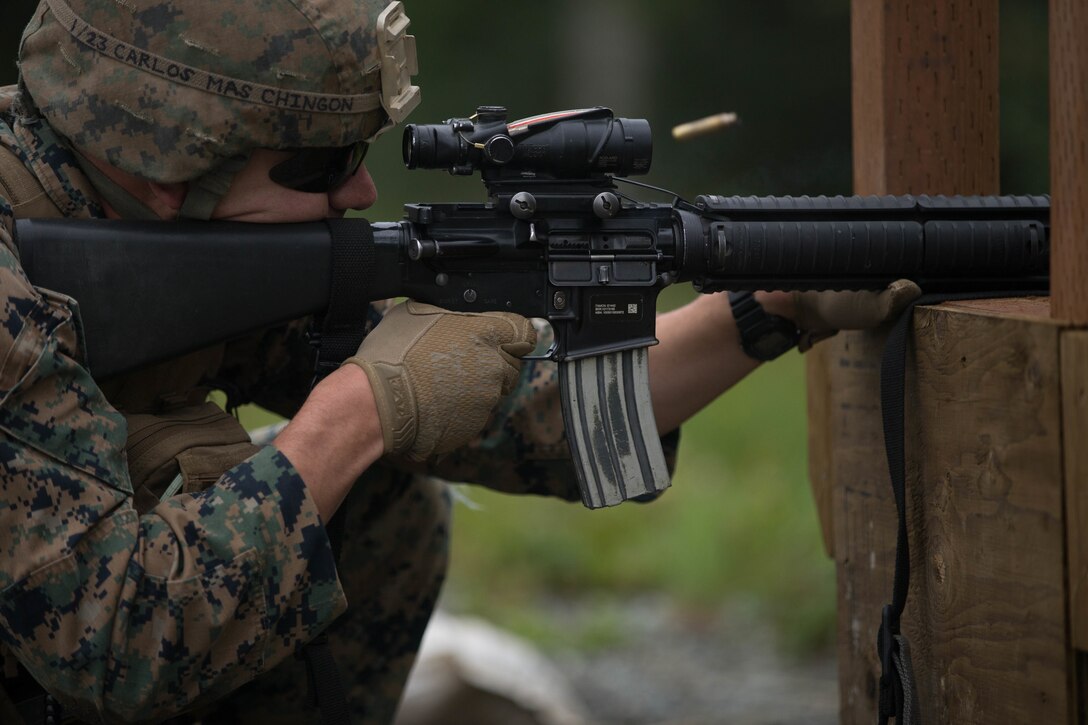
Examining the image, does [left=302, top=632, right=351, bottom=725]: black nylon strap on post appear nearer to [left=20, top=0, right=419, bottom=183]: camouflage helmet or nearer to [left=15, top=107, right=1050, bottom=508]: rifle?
[left=15, top=107, right=1050, bottom=508]: rifle

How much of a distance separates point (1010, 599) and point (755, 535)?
10.8ft

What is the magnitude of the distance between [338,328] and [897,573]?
1085 mm

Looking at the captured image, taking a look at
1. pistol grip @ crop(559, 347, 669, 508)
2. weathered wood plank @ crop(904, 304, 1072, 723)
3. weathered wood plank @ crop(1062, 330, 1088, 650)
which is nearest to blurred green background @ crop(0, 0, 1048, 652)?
A: pistol grip @ crop(559, 347, 669, 508)

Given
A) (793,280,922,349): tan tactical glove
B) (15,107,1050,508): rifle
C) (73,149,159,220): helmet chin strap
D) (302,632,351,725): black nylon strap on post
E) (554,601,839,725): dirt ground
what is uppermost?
(73,149,159,220): helmet chin strap

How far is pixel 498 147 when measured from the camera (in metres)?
2.16

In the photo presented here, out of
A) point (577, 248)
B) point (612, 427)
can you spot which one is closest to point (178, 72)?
point (577, 248)

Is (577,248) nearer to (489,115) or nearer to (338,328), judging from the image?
(489,115)

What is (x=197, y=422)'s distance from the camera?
2.30 metres

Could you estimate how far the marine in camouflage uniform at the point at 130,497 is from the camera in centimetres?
178

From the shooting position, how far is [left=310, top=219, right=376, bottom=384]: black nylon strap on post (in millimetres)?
2195

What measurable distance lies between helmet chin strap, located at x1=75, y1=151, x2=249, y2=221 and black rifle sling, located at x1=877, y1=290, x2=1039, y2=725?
3.92 ft

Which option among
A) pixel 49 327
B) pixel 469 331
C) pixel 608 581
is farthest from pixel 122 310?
pixel 608 581

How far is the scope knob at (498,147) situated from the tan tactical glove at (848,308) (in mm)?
684

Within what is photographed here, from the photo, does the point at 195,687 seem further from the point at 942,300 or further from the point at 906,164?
the point at 906,164
